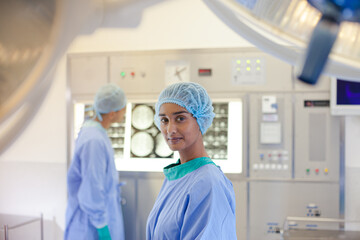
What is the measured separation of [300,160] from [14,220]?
101 inches

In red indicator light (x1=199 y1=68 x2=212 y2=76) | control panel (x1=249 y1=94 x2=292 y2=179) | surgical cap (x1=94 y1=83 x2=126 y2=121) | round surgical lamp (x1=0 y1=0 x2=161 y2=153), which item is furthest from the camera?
red indicator light (x1=199 y1=68 x2=212 y2=76)

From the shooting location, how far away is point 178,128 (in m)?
1.36

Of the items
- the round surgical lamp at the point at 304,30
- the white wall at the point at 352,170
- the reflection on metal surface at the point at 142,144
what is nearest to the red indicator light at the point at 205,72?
the reflection on metal surface at the point at 142,144

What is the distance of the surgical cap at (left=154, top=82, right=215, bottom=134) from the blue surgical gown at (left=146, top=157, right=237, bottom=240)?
177mm

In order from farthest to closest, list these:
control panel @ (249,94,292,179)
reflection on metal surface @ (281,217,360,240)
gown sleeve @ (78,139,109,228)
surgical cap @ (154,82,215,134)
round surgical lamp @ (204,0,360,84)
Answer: control panel @ (249,94,292,179) < gown sleeve @ (78,139,109,228) < reflection on metal surface @ (281,217,360,240) < surgical cap @ (154,82,215,134) < round surgical lamp @ (204,0,360,84)

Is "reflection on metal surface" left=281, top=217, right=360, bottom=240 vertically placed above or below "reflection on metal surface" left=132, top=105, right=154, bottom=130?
below

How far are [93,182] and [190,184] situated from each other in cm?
116

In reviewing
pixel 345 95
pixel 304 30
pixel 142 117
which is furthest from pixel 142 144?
pixel 304 30

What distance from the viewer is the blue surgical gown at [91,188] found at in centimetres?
228

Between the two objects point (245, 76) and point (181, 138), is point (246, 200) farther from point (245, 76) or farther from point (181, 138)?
point (181, 138)

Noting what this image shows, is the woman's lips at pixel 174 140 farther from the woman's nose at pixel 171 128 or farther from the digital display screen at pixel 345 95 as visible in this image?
the digital display screen at pixel 345 95

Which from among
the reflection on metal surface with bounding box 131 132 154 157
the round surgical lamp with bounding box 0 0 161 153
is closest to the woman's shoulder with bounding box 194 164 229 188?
the round surgical lamp with bounding box 0 0 161 153

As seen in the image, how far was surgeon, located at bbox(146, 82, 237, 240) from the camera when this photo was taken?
1190 mm

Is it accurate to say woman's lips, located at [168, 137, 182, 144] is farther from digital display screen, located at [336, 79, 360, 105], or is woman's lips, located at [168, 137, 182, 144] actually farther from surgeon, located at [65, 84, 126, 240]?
digital display screen, located at [336, 79, 360, 105]
